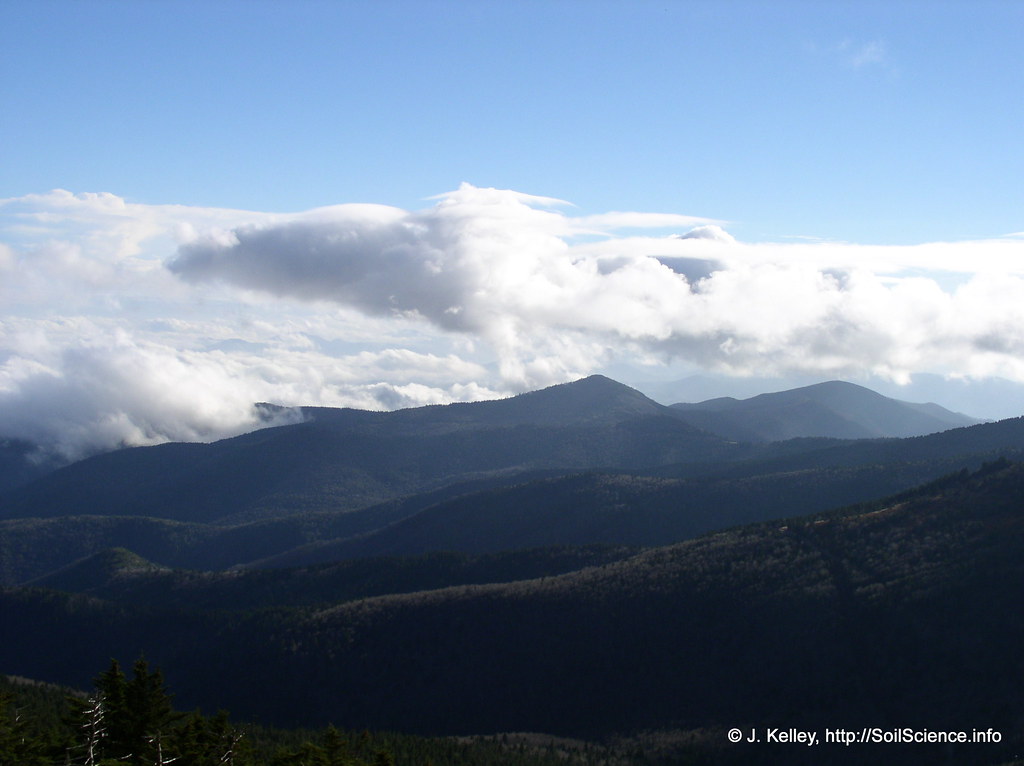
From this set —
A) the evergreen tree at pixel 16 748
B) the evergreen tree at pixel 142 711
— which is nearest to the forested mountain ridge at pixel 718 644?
the evergreen tree at pixel 142 711

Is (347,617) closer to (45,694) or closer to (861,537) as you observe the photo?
(45,694)

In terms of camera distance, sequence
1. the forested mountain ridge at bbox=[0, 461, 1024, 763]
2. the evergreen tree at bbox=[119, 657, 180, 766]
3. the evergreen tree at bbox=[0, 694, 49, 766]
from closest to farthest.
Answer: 1. the evergreen tree at bbox=[0, 694, 49, 766]
2. the evergreen tree at bbox=[119, 657, 180, 766]
3. the forested mountain ridge at bbox=[0, 461, 1024, 763]

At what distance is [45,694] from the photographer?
378 feet

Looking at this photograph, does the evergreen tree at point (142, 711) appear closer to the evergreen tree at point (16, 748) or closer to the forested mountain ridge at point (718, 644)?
the evergreen tree at point (16, 748)

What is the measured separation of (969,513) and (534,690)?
8033cm

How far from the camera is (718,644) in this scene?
440ft

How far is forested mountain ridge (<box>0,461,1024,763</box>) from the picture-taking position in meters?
115

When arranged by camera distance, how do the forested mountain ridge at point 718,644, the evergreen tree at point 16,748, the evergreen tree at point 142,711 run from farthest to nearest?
1. the forested mountain ridge at point 718,644
2. the evergreen tree at point 142,711
3. the evergreen tree at point 16,748

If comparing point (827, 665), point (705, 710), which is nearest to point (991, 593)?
point (827, 665)

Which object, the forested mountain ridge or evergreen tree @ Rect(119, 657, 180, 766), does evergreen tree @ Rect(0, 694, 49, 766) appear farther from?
the forested mountain ridge

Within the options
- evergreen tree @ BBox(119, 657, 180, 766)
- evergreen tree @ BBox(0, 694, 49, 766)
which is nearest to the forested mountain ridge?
evergreen tree @ BBox(119, 657, 180, 766)

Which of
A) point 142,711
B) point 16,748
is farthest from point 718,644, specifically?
point 16,748

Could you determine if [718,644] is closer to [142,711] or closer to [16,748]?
[142,711]

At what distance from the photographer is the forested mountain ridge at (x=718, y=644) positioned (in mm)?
114938
